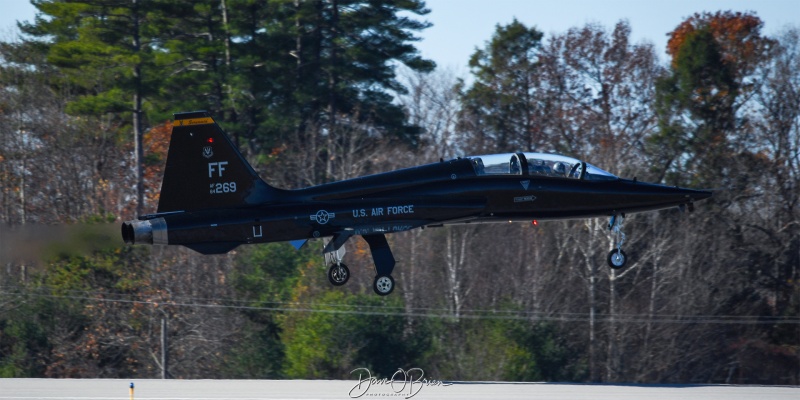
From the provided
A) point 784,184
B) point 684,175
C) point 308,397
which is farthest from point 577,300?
point 308,397

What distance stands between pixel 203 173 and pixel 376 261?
4.40 metres

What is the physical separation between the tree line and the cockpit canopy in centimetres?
2284

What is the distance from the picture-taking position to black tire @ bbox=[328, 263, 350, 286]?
23.2 metres

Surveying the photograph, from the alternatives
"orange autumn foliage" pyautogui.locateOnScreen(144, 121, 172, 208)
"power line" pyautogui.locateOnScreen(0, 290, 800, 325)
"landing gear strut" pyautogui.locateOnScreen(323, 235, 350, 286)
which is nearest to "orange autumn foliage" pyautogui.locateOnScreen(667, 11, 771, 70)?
"power line" pyautogui.locateOnScreen(0, 290, 800, 325)

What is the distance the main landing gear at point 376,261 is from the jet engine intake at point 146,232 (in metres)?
3.67

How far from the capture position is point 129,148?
54.8 meters

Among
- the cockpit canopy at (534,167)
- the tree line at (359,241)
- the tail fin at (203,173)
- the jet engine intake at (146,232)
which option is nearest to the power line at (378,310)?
the tree line at (359,241)

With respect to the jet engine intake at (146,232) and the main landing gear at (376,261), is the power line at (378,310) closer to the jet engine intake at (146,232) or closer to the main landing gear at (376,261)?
the main landing gear at (376,261)

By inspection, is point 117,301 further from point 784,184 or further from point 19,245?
point 784,184

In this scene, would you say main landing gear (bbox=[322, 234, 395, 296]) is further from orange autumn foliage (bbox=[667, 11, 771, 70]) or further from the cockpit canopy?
orange autumn foliage (bbox=[667, 11, 771, 70])

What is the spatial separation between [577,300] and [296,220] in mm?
30319

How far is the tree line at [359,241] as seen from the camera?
151ft

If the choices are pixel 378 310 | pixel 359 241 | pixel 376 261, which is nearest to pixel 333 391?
pixel 376 261

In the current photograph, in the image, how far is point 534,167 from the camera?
75.0 ft
